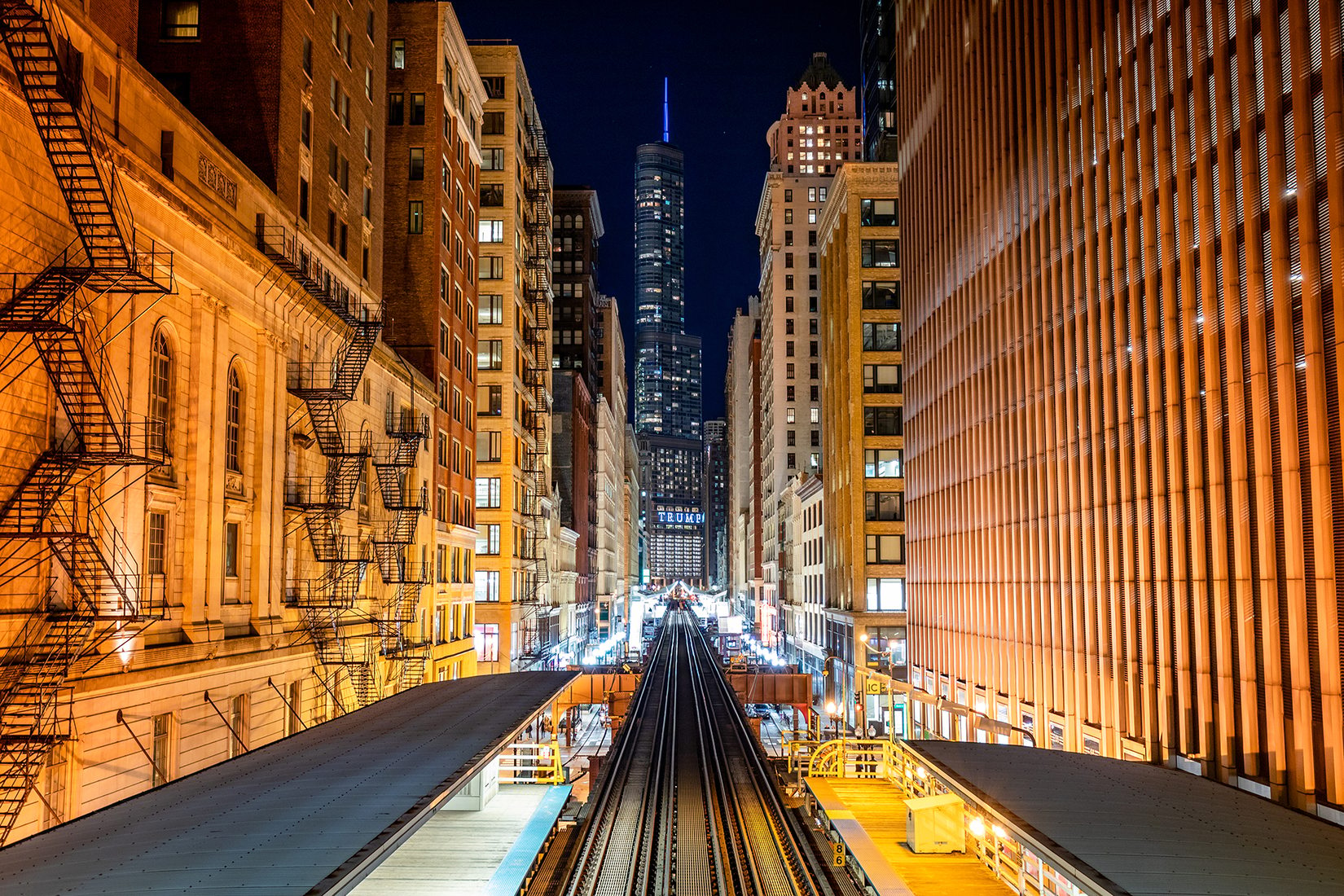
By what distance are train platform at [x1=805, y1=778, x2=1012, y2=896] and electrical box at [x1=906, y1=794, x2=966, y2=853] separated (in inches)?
7.5

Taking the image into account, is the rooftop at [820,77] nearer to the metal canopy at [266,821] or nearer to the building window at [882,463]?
the building window at [882,463]

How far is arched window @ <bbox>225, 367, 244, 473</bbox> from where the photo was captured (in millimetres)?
32688

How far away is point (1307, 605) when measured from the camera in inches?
984

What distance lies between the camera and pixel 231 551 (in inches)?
1298

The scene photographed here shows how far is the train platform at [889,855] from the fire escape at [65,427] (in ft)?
54.2

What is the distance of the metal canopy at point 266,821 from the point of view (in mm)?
13602

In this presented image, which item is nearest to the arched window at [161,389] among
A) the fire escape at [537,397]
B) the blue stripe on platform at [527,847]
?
the blue stripe on platform at [527,847]

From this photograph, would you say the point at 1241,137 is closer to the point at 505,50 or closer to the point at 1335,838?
the point at 1335,838

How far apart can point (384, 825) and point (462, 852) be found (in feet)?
27.1

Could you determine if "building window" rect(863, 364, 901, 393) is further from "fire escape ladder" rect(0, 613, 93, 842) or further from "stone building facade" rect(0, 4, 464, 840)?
"fire escape ladder" rect(0, 613, 93, 842)

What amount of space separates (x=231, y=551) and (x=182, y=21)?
65.2 feet

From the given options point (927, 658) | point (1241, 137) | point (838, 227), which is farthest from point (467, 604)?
point (1241, 137)

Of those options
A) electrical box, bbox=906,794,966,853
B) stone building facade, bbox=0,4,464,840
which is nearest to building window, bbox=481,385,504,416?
stone building facade, bbox=0,4,464,840

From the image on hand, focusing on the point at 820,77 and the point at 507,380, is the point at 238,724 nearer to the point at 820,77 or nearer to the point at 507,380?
the point at 507,380
